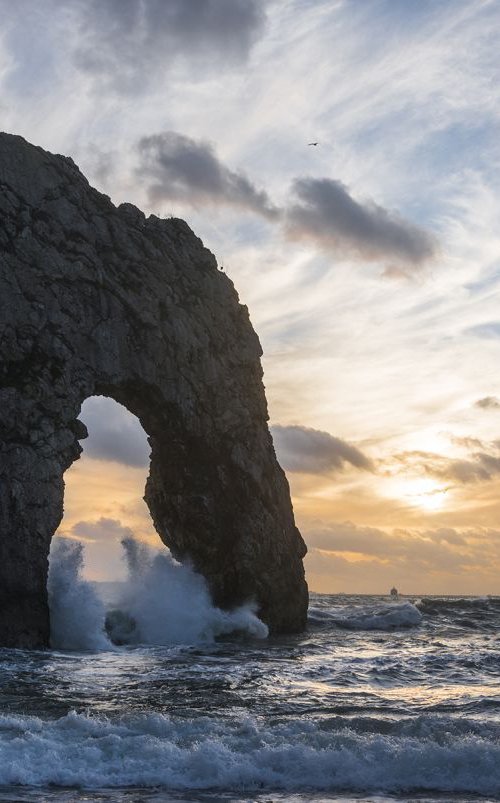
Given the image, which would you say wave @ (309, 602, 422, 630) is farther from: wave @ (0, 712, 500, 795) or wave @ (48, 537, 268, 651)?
wave @ (0, 712, 500, 795)

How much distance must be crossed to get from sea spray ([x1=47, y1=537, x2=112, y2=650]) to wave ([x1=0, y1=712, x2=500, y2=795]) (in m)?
18.4

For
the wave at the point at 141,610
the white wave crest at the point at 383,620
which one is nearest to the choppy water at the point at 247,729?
the wave at the point at 141,610

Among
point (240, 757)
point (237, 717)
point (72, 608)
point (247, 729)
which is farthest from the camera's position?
point (72, 608)

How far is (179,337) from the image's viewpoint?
3784 cm

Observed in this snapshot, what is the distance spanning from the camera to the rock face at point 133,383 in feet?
101

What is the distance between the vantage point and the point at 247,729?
14273mm

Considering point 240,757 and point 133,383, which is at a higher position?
point 133,383

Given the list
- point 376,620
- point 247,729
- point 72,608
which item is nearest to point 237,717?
point 247,729

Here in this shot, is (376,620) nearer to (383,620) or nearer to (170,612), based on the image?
(383,620)

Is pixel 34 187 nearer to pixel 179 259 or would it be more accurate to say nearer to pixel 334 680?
pixel 179 259

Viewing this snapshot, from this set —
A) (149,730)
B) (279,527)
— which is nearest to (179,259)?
(279,527)

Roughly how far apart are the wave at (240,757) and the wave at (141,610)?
18842mm

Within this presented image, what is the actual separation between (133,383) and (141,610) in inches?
436

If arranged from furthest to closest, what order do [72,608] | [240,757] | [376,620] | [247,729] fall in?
1. [376,620]
2. [72,608]
3. [247,729]
4. [240,757]
